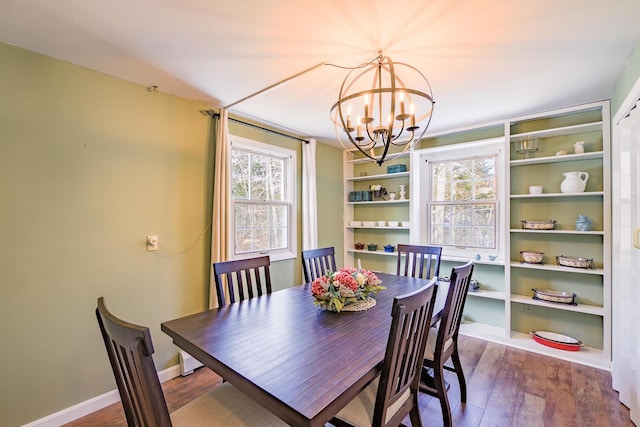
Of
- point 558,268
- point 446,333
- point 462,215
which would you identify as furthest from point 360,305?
point 462,215

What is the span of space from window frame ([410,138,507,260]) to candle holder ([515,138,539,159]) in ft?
0.61

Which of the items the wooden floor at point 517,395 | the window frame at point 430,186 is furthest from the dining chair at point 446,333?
the window frame at point 430,186

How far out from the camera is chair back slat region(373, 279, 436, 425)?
3.83ft

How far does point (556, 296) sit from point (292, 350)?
2.94 meters

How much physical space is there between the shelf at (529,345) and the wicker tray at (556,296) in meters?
0.47

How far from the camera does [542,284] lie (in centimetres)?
310

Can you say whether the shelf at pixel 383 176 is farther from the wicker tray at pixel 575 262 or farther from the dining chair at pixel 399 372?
the dining chair at pixel 399 372

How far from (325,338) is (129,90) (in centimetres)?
238

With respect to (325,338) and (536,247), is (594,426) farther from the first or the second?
(325,338)

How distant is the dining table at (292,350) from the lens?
1006 millimetres

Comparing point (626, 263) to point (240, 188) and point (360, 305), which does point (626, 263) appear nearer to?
point (360, 305)

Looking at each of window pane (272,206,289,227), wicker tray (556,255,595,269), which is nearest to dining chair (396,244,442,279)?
wicker tray (556,255,595,269)

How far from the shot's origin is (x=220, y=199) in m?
2.73

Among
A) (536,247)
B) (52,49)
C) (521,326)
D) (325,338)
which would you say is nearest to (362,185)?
(536,247)
